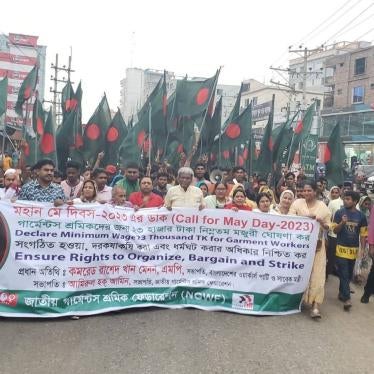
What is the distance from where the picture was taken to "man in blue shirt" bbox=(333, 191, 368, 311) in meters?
5.72

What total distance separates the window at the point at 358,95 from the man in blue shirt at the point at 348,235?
149 ft

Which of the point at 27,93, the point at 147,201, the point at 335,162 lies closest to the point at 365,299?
the point at 147,201

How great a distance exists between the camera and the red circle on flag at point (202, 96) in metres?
10.1

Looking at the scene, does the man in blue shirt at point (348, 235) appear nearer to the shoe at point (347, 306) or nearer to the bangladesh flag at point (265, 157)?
the shoe at point (347, 306)

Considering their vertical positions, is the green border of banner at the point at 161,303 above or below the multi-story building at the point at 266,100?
below

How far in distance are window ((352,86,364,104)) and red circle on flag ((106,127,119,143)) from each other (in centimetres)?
4214

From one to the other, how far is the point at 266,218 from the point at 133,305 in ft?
5.40

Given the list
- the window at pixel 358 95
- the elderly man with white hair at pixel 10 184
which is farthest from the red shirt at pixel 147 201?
→ the window at pixel 358 95

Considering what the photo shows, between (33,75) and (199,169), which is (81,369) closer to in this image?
(199,169)

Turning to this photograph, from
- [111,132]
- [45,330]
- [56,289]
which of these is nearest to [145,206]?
[56,289]

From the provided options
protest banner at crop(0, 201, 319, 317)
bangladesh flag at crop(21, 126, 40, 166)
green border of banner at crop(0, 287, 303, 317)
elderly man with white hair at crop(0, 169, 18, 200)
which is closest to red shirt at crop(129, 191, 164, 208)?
protest banner at crop(0, 201, 319, 317)

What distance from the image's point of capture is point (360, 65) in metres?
47.8

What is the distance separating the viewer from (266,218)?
203 inches

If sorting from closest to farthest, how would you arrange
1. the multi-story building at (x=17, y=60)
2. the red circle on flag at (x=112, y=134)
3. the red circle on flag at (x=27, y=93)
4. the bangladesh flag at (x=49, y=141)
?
the bangladesh flag at (x=49, y=141) → the red circle on flag at (x=27, y=93) → the red circle on flag at (x=112, y=134) → the multi-story building at (x=17, y=60)
